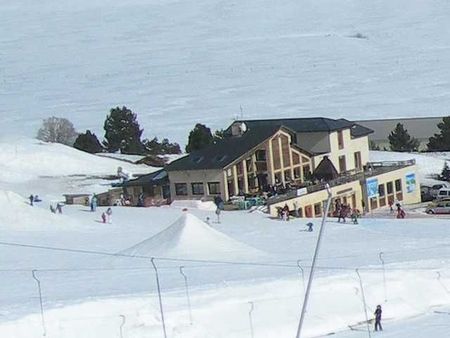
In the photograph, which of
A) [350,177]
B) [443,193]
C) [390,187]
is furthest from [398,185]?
[350,177]

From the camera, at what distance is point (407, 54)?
206 ft

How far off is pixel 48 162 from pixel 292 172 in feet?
28.0

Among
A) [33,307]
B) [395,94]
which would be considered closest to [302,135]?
[33,307]

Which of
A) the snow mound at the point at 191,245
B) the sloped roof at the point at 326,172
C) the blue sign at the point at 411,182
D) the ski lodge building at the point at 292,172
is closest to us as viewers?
the snow mound at the point at 191,245

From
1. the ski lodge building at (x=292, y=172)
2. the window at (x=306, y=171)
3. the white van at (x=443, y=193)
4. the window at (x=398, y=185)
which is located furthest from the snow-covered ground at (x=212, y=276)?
Result: the window at (x=306, y=171)

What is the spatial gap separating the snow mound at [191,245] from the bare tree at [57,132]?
27.8 m

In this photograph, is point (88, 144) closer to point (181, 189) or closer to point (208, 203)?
point (181, 189)

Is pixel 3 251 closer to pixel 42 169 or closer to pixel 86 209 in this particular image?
pixel 86 209

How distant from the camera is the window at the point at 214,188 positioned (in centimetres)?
2331

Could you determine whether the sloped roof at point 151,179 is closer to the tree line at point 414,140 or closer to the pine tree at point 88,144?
the tree line at point 414,140

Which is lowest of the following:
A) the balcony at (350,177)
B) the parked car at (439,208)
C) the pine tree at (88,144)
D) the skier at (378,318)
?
the skier at (378,318)

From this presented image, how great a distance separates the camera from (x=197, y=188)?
23609 mm

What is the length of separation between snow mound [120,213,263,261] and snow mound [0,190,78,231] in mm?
4051

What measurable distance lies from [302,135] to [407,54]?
3776 cm
